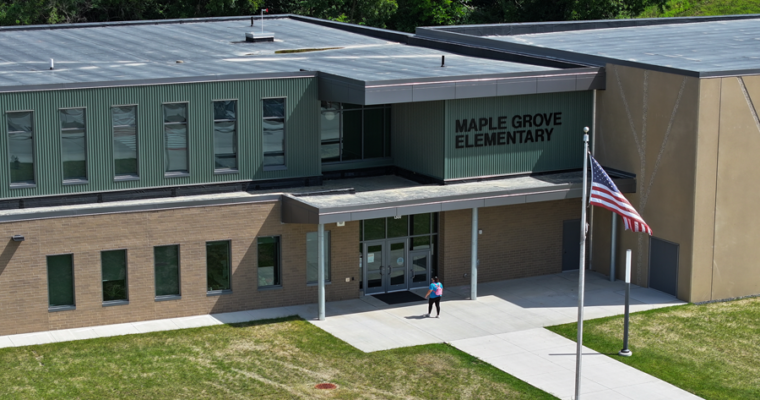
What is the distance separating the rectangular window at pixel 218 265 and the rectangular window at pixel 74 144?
4.31 m

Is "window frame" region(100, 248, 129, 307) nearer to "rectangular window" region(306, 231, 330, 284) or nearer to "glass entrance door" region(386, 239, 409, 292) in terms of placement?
"rectangular window" region(306, 231, 330, 284)

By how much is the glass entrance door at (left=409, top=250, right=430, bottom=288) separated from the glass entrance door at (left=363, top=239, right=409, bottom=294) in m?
0.21

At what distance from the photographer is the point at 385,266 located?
35.1m

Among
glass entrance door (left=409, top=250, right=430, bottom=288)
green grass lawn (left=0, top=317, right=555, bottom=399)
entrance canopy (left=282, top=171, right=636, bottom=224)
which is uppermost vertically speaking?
entrance canopy (left=282, top=171, right=636, bottom=224)

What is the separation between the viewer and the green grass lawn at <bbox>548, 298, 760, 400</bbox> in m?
27.6

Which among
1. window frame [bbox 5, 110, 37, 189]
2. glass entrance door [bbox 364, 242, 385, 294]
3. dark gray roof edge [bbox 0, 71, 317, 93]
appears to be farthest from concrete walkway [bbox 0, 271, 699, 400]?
dark gray roof edge [bbox 0, 71, 317, 93]

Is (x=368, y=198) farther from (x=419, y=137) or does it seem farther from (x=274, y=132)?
(x=274, y=132)

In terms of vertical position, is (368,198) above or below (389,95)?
below

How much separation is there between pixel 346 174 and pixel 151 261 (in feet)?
26.6

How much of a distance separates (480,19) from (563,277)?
112ft

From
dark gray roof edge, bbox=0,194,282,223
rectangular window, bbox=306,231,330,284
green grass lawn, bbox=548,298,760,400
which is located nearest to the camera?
green grass lawn, bbox=548,298,760,400

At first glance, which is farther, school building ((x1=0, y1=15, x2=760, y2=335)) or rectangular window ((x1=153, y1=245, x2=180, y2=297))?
rectangular window ((x1=153, y1=245, x2=180, y2=297))

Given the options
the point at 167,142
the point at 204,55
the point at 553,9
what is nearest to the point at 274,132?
the point at 167,142

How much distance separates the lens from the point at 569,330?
103ft
